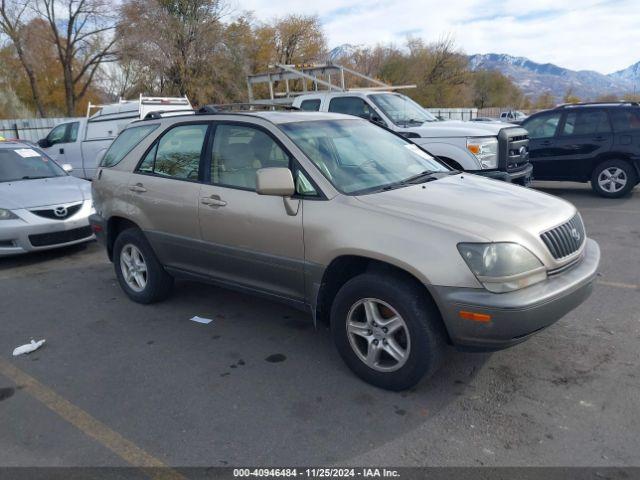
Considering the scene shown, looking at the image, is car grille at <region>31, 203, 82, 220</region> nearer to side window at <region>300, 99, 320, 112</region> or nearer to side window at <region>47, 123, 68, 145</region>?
side window at <region>300, 99, 320, 112</region>

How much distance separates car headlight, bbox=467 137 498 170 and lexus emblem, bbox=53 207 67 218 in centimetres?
582

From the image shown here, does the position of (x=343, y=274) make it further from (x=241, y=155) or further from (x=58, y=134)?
(x=58, y=134)

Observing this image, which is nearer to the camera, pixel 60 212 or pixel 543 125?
pixel 60 212

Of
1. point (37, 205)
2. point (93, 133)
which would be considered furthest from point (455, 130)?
point (93, 133)

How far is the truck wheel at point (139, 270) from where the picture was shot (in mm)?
4918

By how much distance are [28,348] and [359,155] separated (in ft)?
10.2

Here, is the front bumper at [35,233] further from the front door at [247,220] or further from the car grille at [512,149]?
the car grille at [512,149]

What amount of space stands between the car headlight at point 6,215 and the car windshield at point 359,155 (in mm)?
4463

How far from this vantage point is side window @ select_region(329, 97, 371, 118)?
28.6ft

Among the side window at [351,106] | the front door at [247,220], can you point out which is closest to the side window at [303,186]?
the front door at [247,220]

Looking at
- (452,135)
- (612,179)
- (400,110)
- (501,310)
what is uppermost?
(400,110)

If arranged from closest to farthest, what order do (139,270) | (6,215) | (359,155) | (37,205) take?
(359,155), (139,270), (6,215), (37,205)

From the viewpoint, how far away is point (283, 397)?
338cm

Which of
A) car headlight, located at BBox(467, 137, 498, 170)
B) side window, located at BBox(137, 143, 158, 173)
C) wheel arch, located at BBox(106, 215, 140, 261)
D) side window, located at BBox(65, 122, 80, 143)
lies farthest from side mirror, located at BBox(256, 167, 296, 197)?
side window, located at BBox(65, 122, 80, 143)
